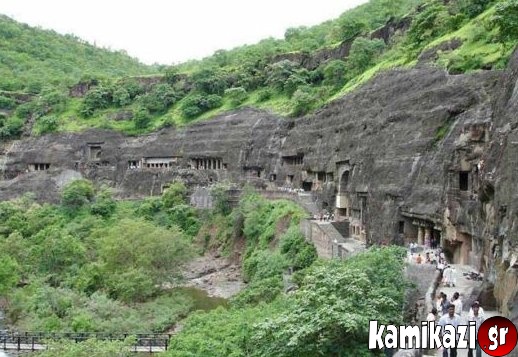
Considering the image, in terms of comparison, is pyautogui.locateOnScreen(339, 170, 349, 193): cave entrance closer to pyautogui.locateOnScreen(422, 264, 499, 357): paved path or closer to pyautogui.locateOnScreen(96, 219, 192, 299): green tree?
pyautogui.locateOnScreen(96, 219, 192, 299): green tree

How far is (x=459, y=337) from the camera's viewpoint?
12.8 meters

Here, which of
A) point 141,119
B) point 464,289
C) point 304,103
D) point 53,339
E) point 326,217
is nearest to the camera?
point 464,289

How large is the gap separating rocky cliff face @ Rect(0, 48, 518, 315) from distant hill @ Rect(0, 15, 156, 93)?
91.9 ft

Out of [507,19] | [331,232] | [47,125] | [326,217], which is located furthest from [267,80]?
[507,19]

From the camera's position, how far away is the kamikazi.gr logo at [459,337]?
39.0ft

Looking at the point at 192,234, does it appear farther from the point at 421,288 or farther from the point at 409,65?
the point at 421,288

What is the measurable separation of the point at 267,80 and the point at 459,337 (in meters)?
60.7

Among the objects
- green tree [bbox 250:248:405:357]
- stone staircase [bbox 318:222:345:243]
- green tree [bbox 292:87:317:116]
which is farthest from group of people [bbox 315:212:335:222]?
green tree [bbox 250:248:405:357]

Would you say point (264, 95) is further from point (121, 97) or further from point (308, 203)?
point (308, 203)

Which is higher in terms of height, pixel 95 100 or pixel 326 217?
pixel 95 100

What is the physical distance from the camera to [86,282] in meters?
39.5

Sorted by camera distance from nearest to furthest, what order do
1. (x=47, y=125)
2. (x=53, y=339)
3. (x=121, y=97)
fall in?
(x=53, y=339)
(x=47, y=125)
(x=121, y=97)

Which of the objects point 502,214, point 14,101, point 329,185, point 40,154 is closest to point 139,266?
point 329,185

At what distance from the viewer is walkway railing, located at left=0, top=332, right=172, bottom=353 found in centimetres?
2688
